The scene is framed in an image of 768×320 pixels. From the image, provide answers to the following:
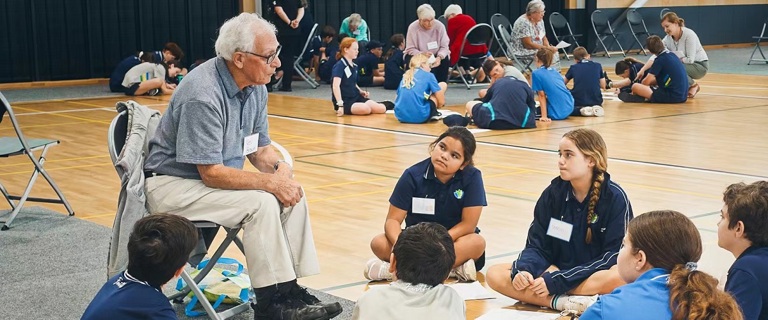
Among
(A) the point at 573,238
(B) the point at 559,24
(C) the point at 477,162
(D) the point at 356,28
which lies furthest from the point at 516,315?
(B) the point at 559,24

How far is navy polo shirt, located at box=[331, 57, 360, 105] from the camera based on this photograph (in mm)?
11641

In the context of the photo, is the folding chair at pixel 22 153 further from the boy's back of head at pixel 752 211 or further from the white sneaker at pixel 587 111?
the white sneaker at pixel 587 111

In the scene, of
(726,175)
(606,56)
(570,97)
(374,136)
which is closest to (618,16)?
(606,56)

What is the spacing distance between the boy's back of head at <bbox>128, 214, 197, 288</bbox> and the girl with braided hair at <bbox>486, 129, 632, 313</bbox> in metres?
1.71

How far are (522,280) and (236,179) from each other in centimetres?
125

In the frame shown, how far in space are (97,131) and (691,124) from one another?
610cm

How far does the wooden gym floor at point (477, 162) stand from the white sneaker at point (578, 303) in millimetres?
296

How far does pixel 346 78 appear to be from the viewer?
11.7 m

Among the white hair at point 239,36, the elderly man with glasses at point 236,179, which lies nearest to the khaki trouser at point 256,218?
the elderly man with glasses at point 236,179

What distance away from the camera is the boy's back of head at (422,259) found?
289 centimetres

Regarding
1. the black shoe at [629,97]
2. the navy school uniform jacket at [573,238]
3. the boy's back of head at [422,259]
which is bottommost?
the black shoe at [629,97]

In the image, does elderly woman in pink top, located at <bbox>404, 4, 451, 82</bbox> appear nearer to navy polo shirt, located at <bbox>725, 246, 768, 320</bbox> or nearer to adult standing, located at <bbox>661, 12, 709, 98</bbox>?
adult standing, located at <bbox>661, 12, 709, 98</bbox>

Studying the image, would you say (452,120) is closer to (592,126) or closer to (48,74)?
(592,126)

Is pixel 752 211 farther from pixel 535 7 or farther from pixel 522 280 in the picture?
pixel 535 7
